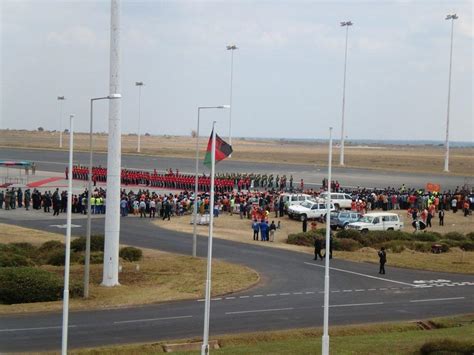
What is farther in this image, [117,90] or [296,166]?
[296,166]

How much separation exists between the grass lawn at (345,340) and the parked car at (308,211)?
2770cm

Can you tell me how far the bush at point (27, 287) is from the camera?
87.2ft

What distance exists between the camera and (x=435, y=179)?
94.5 meters

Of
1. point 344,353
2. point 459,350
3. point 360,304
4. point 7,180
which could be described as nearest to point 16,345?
point 344,353

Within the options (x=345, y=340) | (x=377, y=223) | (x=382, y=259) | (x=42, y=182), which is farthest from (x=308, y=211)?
(x=345, y=340)

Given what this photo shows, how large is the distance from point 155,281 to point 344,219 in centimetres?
2088

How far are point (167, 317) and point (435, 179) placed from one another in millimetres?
74425

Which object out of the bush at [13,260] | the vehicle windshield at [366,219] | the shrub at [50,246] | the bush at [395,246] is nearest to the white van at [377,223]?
the vehicle windshield at [366,219]

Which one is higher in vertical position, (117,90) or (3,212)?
(117,90)

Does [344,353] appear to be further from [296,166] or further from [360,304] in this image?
[296,166]

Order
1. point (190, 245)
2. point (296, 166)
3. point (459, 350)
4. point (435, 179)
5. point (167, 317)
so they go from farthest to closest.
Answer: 1. point (296, 166)
2. point (435, 179)
3. point (190, 245)
4. point (167, 317)
5. point (459, 350)

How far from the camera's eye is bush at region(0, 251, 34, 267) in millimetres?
30922

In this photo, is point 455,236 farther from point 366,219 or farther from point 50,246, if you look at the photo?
point 50,246

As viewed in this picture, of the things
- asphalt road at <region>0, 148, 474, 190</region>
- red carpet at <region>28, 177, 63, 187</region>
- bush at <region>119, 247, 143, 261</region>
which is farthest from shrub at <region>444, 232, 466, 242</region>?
red carpet at <region>28, 177, 63, 187</region>
